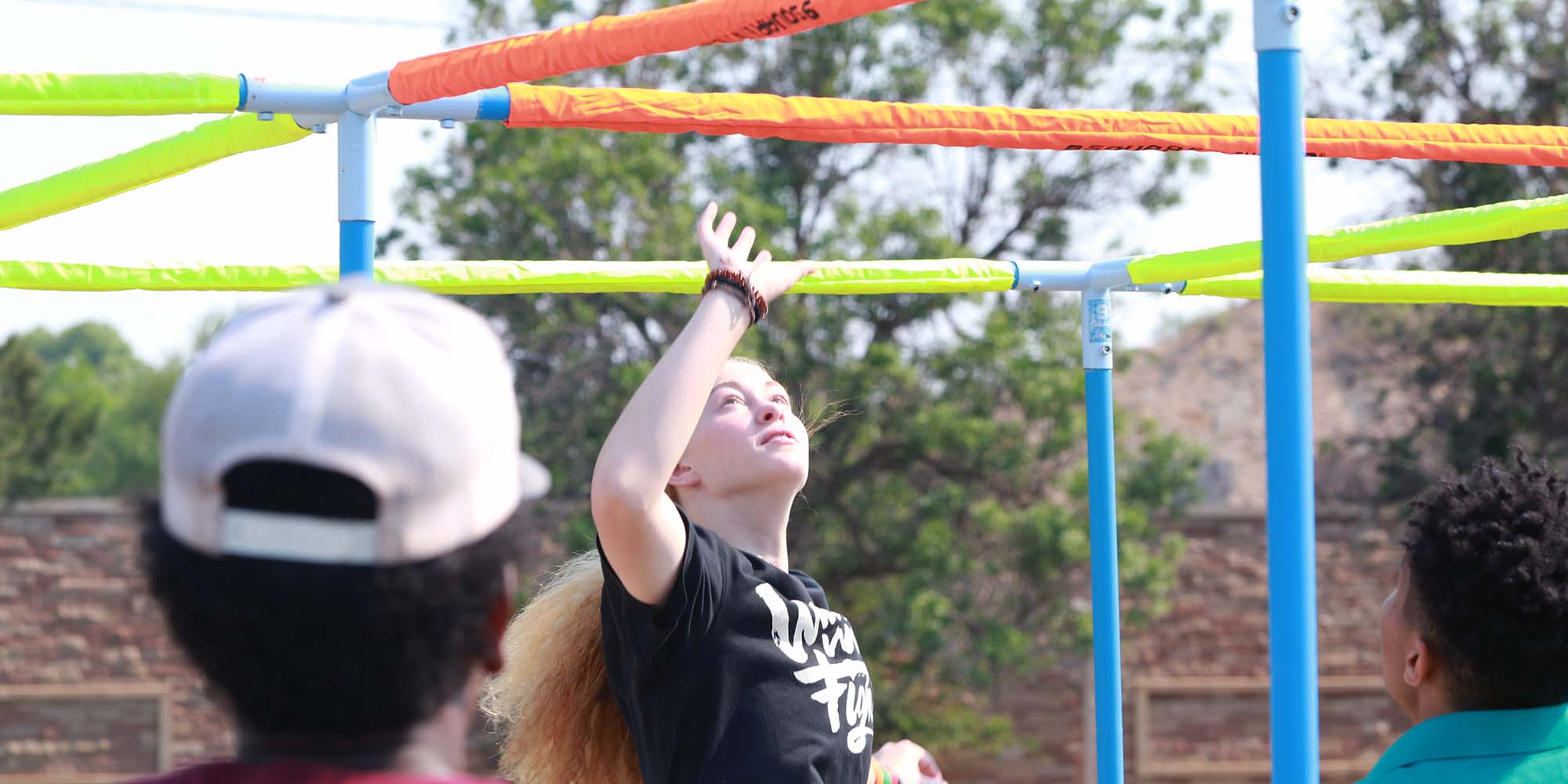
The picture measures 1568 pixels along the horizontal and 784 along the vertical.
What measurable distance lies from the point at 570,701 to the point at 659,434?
72cm

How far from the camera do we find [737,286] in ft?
5.34

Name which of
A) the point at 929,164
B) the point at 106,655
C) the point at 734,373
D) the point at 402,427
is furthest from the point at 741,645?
the point at 106,655

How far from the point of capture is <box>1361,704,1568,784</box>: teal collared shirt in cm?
160

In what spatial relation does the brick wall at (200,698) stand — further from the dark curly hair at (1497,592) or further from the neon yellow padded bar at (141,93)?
the dark curly hair at (1497,592)

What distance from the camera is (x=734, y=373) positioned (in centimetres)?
215

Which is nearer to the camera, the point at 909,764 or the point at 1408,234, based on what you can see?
the point at 909,764

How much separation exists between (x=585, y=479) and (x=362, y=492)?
889 cm

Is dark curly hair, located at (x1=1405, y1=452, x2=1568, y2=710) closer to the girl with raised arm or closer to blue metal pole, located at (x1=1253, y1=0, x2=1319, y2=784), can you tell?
blue metal pole, located at (x1=1253, y1=0, x2=1319, y2=784)

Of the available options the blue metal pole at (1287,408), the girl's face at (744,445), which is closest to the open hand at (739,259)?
the girl's face at (744,445)

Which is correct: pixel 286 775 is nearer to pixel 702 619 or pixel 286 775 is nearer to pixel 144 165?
pixel 702 619

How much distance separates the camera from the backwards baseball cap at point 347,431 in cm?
85

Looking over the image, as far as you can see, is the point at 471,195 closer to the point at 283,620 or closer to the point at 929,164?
the point at 929,164

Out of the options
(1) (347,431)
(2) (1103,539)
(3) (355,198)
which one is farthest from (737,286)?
(2) (1103,539)

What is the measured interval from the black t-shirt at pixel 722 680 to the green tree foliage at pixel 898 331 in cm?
701
